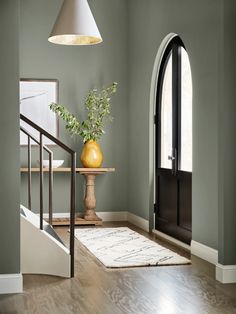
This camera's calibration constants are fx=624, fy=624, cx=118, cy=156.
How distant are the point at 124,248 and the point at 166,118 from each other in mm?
1829

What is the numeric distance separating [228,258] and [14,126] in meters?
1.98

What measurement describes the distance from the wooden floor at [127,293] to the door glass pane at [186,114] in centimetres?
154

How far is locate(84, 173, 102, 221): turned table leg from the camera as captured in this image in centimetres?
846

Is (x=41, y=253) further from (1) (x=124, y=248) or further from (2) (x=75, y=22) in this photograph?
(2) (x=75, y=22)

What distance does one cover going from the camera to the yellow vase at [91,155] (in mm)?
8414

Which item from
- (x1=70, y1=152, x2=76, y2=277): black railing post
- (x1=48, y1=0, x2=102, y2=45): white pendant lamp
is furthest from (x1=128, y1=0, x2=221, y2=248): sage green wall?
(x1=70, y1=152, x2=76, y2=277): black railing post

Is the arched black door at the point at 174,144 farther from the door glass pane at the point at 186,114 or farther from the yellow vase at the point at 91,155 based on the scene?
the yellow vase at the point at 91,155

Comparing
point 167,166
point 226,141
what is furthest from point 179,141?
point 226,141

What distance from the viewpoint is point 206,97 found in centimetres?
588

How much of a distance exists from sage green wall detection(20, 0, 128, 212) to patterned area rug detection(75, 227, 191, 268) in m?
Answer: 1.08

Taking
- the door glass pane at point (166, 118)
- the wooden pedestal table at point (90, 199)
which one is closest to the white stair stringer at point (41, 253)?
the door glass pane at point (166, 118)

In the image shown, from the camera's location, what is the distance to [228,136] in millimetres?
4961

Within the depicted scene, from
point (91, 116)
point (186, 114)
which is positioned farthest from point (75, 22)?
point (91, 116)

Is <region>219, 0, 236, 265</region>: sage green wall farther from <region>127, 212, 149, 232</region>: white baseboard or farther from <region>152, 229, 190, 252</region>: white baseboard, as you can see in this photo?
<region>127, 212, 149, 232</region>: white baseboard
